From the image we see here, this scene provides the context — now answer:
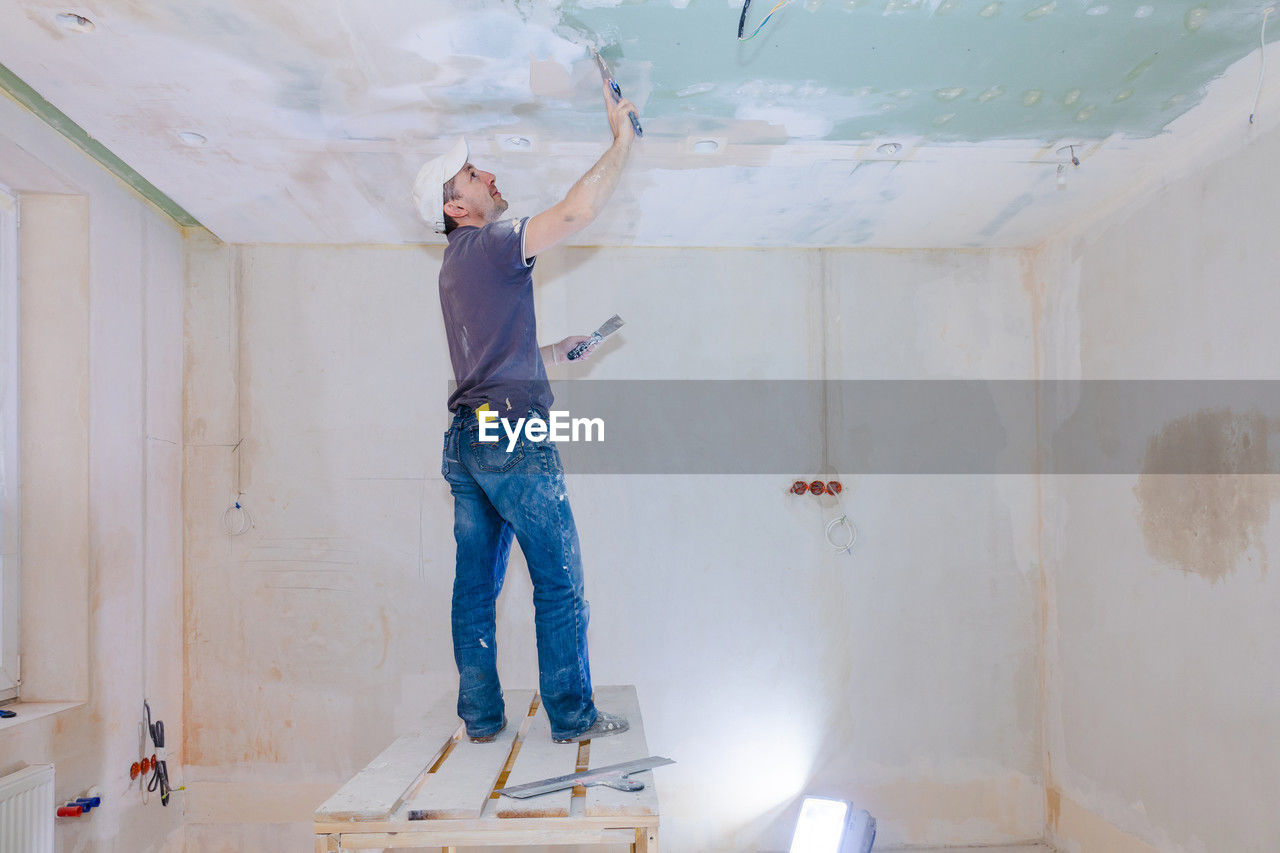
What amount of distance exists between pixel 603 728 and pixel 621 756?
20 centimetres

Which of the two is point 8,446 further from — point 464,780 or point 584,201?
point 584,201

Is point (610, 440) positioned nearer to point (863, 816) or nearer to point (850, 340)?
point (850, 340)

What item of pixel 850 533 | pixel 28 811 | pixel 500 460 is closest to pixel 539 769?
pixel 500 460

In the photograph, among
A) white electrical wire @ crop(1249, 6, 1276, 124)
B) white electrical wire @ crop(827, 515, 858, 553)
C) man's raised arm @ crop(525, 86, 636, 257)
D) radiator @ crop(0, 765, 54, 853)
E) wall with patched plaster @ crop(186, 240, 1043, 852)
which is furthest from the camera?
white electrical wire @ crop(827, 515, 858, 553)

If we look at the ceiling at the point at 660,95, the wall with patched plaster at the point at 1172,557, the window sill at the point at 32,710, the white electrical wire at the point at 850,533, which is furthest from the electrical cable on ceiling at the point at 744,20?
the window sill at the point at 32,710

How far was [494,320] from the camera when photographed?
2143 millimetres

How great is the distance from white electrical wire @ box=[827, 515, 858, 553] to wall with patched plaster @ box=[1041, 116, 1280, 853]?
84 cm

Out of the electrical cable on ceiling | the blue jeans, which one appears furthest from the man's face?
the electrical cable on ceiling

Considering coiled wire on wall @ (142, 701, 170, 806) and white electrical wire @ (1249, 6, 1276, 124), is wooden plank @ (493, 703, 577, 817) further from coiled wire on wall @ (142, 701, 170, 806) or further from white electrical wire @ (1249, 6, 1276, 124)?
white electrical wire @ (1249, 6, 1276, 124)

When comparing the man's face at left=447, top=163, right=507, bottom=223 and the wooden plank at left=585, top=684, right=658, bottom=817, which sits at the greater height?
the man's face at left=447, top=163, right=507, bottom=223

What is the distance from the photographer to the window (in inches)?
109

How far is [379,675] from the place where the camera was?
368cm

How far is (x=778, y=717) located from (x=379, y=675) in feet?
5.53

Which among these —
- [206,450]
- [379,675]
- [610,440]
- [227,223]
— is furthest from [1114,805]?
[227,223]
